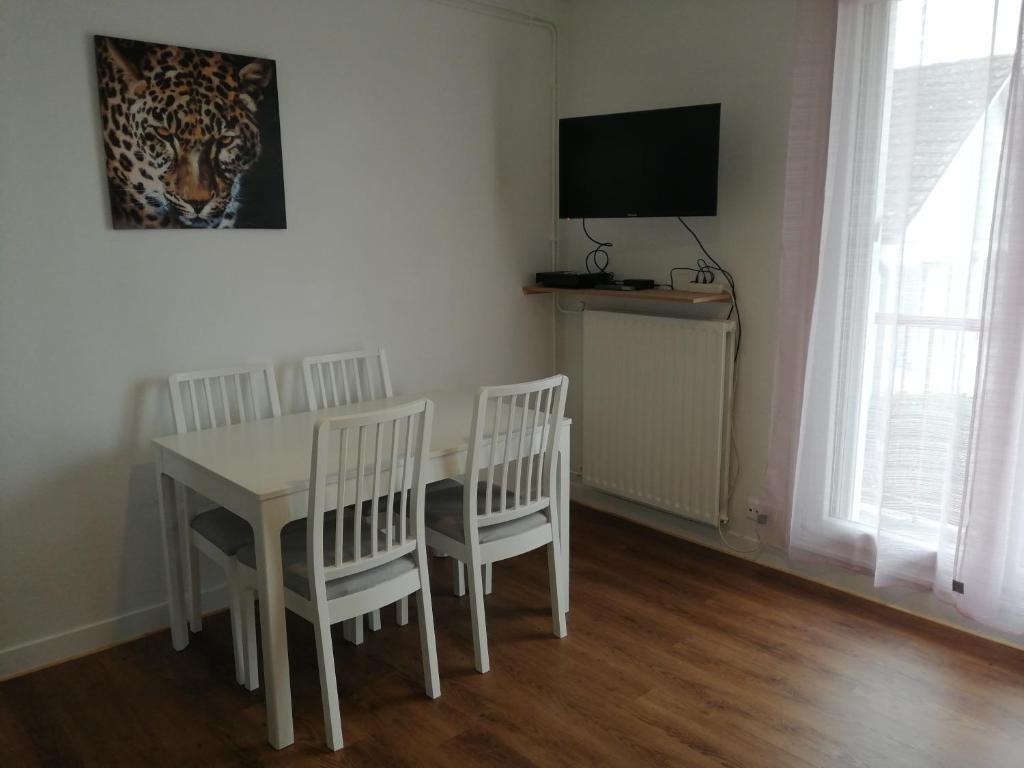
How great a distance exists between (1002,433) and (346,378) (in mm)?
2413

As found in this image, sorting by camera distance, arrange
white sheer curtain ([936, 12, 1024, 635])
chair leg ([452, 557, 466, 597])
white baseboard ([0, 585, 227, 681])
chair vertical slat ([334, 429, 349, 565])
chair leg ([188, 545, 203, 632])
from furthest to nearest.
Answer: chair leg ([452, 557, 466, 597]) → chair leg ([188, 545, 203, 632]) → white baseboard ([0, 585, 227, 681]) → white sheer curtain ([936, 12, 1024, 635]) → chair vertical slat ([334, 429, 349, 565])

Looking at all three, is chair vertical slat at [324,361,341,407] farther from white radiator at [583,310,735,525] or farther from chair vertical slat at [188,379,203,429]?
white radiator at [583,310,735,525]

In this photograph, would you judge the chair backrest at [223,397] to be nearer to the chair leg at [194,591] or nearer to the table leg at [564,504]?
the chair leg at [194,591]

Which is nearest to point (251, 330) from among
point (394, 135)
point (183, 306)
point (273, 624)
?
Result: point (183, 306)

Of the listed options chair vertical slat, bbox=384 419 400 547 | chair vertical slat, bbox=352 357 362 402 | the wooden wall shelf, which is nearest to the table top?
chair vertical slat, bbox=352 357 362 402

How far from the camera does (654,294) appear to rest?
11.3ft

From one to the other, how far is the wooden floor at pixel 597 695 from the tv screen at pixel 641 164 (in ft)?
5.46

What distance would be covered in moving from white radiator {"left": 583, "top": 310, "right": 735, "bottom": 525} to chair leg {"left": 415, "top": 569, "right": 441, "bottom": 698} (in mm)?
1550

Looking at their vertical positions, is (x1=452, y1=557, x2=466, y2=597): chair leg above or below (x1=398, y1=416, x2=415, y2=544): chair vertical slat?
below

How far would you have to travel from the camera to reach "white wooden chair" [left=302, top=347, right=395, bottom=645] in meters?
3.15

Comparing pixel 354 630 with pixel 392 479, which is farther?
pixel 354 630

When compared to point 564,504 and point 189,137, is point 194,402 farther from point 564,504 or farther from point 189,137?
point 564,504

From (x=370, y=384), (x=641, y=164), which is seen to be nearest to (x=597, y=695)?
(x=370, y=384)

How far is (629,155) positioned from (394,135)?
3.42ft
